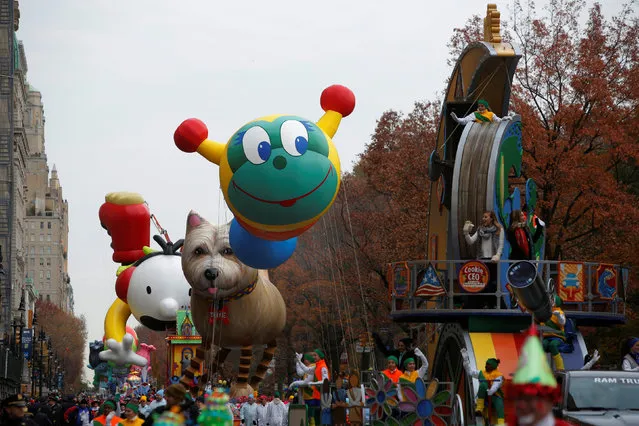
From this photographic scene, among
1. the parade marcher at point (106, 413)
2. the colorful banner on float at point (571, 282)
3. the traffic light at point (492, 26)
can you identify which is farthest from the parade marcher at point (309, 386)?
the parade marcher at point (106, 413)

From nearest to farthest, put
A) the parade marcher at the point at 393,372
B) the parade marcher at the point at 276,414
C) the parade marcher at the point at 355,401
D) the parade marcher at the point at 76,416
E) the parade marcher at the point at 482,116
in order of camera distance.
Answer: the parade marcher at the point at 393,372, the parade marcher at the point at 355,401, the parade marcher at the point at 76,416, the parade marcher at the point at 482,116, the parade marcher at the point at 276,414

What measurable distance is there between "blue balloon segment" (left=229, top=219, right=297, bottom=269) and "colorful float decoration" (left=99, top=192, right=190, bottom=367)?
42.1 feet

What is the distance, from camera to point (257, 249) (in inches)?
903

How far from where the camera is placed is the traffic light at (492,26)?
88.7 ft

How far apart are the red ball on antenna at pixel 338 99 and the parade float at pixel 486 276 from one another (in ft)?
10.2

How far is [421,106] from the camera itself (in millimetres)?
46375

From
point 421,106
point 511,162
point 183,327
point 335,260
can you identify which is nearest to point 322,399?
point 511,162

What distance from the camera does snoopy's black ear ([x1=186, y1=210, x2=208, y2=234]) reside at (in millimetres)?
28797

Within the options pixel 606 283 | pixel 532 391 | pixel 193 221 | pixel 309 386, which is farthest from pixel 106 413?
pixel 193 221

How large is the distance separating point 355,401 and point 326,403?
94 centimetres

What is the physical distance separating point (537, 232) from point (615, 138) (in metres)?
9.73

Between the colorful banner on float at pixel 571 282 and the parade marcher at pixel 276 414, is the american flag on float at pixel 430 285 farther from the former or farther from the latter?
the parade marcher at pixel 276 414

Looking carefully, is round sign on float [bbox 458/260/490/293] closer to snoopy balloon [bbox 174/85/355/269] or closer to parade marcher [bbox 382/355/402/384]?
parade marcher [bbox 382/355/402/384]

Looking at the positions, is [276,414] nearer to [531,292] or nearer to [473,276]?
[473,276]
